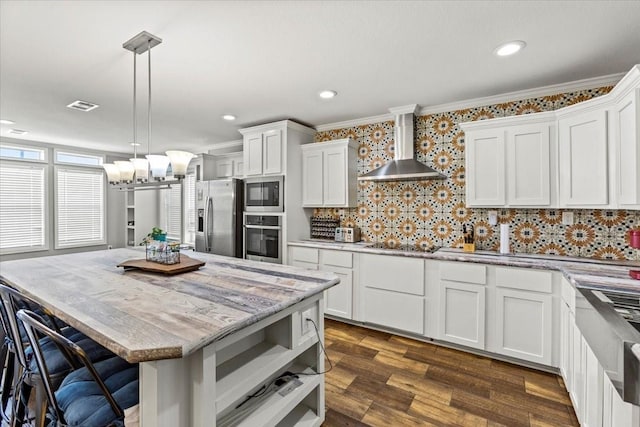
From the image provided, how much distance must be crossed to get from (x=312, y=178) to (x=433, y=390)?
8.79 feet

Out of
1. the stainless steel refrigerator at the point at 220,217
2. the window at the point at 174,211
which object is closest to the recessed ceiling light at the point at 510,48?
the stainless steel refrigerator at the point at 220,217

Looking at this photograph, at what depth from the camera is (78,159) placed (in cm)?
559

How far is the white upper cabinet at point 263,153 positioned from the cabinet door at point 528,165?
253 cm

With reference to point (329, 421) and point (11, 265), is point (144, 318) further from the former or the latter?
point (11, 265)

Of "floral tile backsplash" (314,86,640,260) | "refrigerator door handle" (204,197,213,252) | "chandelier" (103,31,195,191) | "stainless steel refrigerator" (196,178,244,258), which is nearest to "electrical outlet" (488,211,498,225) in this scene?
"floral tile backsplash" (314,86,640,260)

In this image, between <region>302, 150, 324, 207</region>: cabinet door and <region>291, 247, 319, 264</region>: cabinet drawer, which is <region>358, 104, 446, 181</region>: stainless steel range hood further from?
<region>291, 247, 319, 264</region>: cabinet drawer

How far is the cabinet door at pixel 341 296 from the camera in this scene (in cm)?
345

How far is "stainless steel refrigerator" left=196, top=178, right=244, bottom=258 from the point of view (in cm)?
418

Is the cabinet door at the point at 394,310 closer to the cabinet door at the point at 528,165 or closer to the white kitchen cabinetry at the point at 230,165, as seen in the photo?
the cabinet door at the point at 528,165

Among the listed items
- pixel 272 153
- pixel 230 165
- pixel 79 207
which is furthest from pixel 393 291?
pixel 79 207

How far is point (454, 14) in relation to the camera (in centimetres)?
176

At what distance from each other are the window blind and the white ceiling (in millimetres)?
2422

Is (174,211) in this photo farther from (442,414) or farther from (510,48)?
(510,48)

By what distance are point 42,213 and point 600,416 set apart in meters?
7.15
